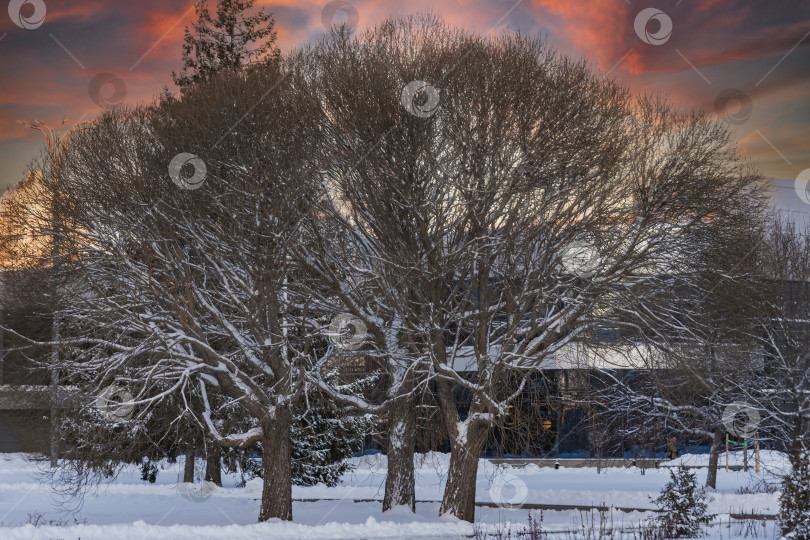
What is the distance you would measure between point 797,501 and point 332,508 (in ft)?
43.8

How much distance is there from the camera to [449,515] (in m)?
17.7

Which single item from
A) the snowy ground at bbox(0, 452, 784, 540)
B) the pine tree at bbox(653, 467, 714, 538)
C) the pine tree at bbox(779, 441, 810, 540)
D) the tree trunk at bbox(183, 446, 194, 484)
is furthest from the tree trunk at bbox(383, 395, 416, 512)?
the tree trunk at bbox(183, 446, 194, 484)

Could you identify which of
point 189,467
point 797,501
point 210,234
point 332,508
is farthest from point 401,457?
point 189,467

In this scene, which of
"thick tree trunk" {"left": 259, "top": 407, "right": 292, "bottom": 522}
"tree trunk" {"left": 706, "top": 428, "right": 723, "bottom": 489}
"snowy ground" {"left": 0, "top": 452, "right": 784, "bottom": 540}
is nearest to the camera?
"snowy ground" {"left": 0, "top": 452, "right": 784, "bottom": 540}

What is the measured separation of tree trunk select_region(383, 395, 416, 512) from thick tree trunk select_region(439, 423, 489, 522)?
1757 millimetres

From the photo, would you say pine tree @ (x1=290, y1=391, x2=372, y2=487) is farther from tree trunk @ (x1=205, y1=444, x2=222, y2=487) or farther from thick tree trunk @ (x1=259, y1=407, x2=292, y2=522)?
thick tree trunk @ (x1=259, y1=407, x2=292, y2=522)

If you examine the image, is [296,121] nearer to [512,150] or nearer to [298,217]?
[298,217]

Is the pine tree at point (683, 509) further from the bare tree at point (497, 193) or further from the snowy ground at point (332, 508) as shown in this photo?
the bare tree at point (497, 193)

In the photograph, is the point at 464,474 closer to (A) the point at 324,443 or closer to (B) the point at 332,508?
(B) the point at 332,508

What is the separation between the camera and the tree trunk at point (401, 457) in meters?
19.5

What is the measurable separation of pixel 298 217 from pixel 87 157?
5.24 meters

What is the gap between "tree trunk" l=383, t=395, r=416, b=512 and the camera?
19484 millimetres

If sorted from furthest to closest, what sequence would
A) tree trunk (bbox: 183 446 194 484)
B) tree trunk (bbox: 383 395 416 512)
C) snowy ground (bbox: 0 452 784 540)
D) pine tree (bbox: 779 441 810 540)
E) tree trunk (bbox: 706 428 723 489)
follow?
tree trunk (bbox: 183 446 194 484) → tree trunk (bbox: 706 428 723 489) → tree trunk (bbox: 383 395 416 512) → snowy ground (bbox: 0 452 784 540) → pine tree (bbox: 779 441 810 540)

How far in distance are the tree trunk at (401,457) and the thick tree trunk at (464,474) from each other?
1.76 metres
